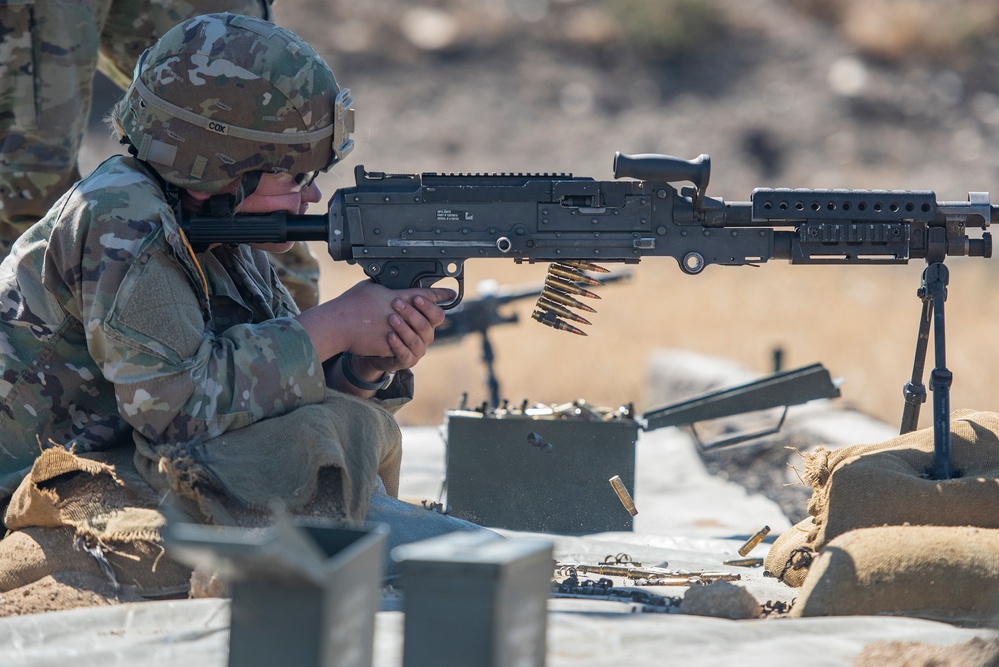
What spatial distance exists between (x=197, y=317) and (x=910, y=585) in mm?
1913

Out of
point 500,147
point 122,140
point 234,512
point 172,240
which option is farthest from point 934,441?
point 500,147

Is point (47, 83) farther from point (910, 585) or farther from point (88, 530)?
point (910, 585)

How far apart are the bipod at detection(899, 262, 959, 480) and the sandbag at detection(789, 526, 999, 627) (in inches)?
17.1

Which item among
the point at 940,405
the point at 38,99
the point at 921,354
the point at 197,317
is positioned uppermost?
the point at 38,99

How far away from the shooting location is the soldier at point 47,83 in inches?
201

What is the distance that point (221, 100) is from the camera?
3.51 metres

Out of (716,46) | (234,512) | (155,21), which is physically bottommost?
(234,512)

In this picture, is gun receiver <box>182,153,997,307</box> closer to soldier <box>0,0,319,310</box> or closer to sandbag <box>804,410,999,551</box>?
sandbag <box>804,410,999,551</box>

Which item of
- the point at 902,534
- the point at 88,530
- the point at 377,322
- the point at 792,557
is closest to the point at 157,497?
the point at 88,530

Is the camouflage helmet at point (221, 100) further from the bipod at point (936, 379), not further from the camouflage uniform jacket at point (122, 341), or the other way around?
the bipod at point (936, 379)

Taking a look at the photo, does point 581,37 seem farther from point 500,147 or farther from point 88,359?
point 88,359

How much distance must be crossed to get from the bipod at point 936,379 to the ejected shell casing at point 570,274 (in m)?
0.99

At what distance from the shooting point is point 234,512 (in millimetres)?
3309

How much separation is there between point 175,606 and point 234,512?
1.47 feet
